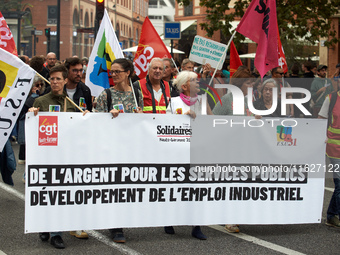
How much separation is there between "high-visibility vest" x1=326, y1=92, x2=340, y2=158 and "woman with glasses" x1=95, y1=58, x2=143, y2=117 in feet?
7.35

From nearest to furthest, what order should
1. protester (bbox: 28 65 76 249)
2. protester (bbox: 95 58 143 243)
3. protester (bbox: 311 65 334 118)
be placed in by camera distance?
protester (bbox: 28 65 76 249), protester (bbox: 95 58 143 243), protester (bbox: 311 65 334 118)

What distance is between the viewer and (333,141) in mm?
6602

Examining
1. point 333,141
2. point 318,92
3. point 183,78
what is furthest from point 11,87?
point 318,92

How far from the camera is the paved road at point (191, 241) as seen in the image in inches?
219

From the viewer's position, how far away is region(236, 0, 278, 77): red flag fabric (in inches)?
261

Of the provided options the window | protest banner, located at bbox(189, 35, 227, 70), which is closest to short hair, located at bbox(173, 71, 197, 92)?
protest banner, located at bbox(189, 35, 227, 70)

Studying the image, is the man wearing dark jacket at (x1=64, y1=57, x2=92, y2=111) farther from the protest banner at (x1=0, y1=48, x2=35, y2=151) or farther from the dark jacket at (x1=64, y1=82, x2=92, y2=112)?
the protest banner at (x1=0, y1=48, x2=35, y2=151)

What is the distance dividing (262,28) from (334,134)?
149 cm

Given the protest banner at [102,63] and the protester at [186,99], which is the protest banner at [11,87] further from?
the protest banner at [102,63]

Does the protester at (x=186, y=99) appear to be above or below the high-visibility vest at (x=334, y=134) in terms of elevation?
above

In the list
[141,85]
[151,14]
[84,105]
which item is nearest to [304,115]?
[141,85]

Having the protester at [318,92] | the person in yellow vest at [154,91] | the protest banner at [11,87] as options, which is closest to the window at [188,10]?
the protester at [318,92]

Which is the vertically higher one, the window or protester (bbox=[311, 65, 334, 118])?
the window

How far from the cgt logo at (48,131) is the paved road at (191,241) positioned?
104 centimetres
